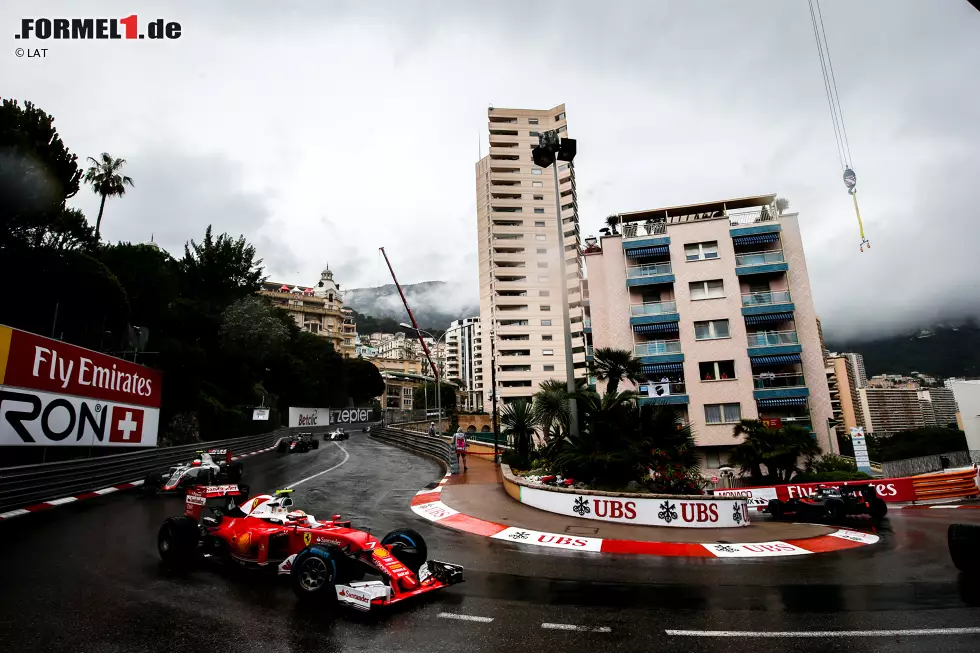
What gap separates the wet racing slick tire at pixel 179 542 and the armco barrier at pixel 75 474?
A: 28.1 ft

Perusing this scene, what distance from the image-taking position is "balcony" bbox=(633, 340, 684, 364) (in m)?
33.8

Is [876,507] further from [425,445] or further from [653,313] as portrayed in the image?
[425,445]

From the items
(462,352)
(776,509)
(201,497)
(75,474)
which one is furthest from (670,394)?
(462,352)

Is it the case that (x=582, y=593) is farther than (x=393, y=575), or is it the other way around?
(x=582, y=593)

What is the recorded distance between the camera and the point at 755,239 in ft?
114

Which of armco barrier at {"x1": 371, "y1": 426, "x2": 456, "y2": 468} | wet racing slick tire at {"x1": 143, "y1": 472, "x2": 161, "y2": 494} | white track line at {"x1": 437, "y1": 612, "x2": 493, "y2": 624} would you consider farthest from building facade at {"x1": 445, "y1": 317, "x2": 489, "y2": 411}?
white track line at {"x1": 437, "y1": 612, "x2": 493, "y2": 624}

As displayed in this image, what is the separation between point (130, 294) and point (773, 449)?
1474 inches

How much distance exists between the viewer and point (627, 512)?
13.0 metres

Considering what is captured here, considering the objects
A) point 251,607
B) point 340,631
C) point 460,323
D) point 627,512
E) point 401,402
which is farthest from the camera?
point 460,323

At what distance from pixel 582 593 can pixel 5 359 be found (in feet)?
58.4

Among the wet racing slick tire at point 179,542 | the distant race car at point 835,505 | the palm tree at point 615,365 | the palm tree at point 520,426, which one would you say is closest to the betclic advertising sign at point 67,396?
the wet racing slick tire at point 179,542

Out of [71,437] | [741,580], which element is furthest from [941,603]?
[71,437]

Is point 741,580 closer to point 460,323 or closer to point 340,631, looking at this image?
point 340,631

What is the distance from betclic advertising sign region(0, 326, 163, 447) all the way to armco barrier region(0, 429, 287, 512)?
1259 millimetres
